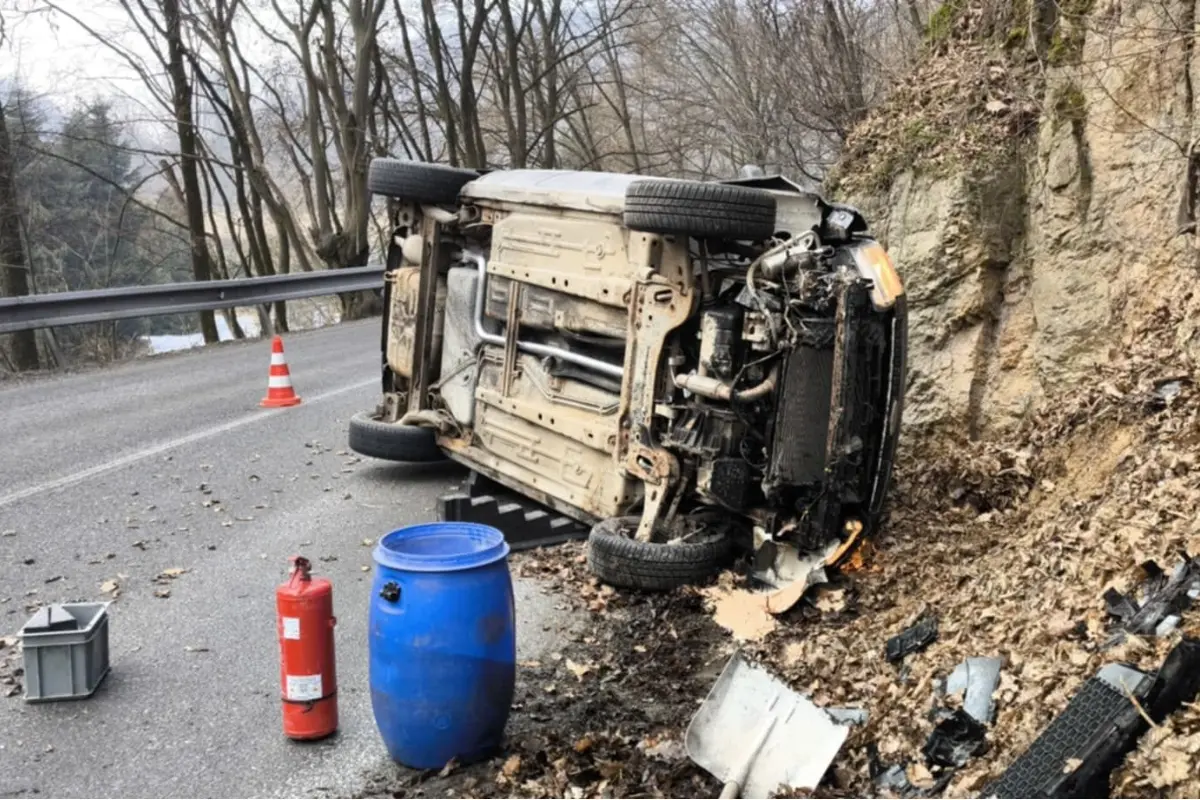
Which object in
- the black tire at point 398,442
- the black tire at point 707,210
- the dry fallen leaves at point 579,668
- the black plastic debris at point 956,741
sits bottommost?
the dry fallen leaves at point 579,668

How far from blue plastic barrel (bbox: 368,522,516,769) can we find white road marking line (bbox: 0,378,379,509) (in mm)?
4072

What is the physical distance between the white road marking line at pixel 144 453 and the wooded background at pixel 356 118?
4.85 m

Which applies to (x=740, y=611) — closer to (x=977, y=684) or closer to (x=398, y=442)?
(x=977, y=684)

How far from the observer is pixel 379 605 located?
3.80m

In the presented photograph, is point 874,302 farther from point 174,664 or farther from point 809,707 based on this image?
point 174,664

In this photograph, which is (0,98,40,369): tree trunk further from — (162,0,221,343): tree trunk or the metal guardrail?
the metal guardrail

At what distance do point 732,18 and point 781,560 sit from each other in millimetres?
17263

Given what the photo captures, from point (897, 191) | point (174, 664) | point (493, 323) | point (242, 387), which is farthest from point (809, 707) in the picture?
point (242, 387)

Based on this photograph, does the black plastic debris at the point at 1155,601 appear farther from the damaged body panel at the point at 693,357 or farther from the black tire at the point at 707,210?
the black tire at the point at 707,210

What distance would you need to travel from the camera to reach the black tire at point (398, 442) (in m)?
7.39

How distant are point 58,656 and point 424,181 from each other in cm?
418

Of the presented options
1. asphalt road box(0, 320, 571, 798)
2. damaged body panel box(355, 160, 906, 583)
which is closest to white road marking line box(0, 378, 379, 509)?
asphalt road box(0, 320, 571, 798)

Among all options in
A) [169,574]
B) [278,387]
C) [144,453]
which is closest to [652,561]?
[169,574]

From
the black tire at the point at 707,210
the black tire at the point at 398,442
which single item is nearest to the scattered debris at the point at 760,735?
the black tire at the point at 707,210
